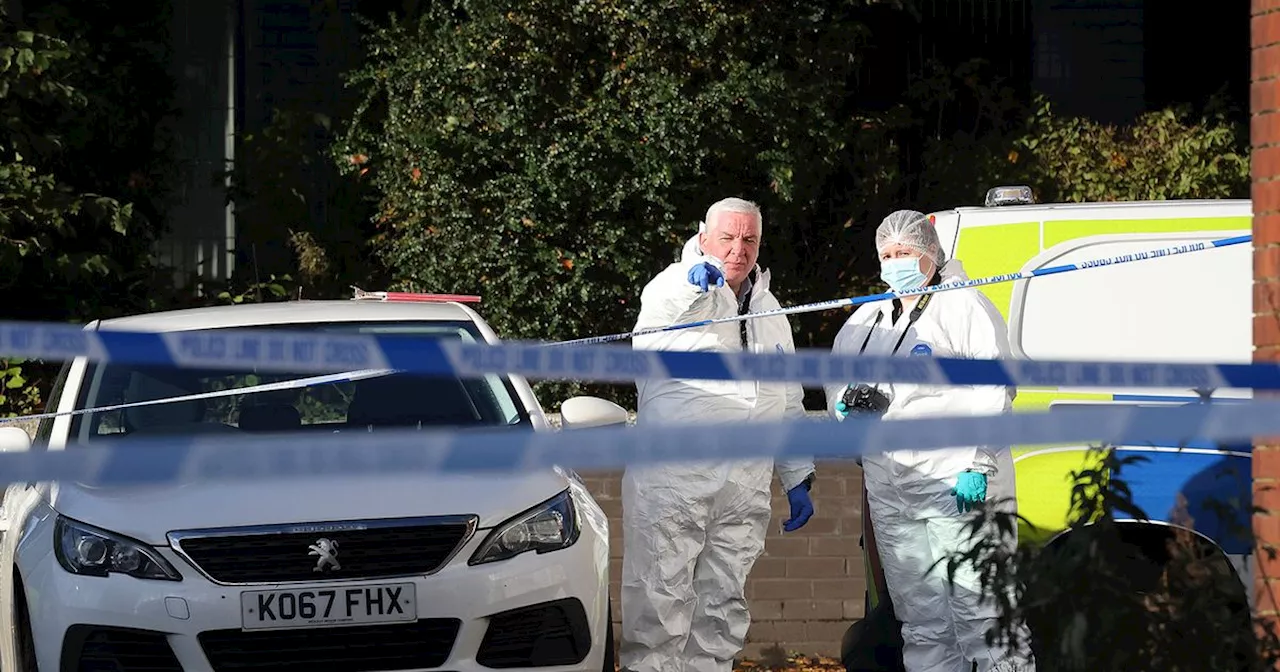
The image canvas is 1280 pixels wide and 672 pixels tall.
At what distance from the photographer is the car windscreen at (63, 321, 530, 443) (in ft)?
20.4

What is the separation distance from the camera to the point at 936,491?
6.15m

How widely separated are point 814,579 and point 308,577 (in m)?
3.73

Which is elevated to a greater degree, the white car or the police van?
the police van

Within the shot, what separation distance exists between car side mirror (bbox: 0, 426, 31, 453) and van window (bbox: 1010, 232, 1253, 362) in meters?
3.22

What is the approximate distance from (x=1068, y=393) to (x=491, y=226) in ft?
14.6

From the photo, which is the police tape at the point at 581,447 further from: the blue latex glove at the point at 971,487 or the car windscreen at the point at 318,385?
the car windscreen at the point at 318,385

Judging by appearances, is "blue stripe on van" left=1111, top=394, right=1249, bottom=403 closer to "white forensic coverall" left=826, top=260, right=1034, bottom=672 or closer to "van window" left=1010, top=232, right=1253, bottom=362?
"van window" left=1010, top=232, right=1253, bottom=362

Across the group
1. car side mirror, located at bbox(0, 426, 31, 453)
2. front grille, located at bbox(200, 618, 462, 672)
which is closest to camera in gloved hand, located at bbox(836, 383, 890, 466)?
front grille, located at bbox(200, 618, 462, 672)

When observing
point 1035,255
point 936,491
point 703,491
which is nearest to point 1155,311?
point 1035,255

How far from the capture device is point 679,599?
6543 millimetres

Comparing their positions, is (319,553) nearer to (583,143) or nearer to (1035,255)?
(1035,255)

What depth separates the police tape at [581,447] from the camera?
2086 millimetres

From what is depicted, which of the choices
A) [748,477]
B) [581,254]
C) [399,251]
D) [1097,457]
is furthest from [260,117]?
[1097,457]

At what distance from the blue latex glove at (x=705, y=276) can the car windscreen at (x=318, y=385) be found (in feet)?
2.44
